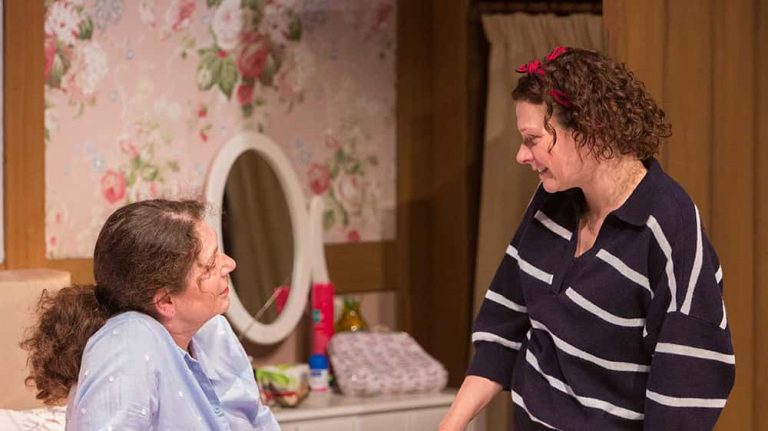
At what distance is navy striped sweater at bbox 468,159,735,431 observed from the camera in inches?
77.2

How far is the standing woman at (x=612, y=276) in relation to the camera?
196cm

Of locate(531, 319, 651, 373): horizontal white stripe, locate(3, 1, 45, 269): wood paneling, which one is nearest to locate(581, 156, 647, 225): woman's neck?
locate(531, 319, 651, 373): horizontal white stripe

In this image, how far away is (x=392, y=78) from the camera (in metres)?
3.80

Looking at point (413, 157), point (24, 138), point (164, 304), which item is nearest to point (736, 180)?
point (413, 157)

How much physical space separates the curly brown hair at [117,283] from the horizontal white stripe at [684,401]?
2.59ft

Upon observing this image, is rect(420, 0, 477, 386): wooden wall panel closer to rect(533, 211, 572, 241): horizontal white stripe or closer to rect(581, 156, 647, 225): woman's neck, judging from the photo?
rect(533, 211, 572, 241): horizontal white stripe

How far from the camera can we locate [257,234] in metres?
3.45

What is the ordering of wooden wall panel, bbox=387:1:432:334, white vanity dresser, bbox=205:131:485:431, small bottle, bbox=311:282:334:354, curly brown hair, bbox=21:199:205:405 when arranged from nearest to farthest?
curly brown hair, bbox=21:199:205:405
white vanity dresser, bbox=205:131:485:431
small bottle, bbox=311:282:334:354
wooden wall panel, bbox=387:1:432:334

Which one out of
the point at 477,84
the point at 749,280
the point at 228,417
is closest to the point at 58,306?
the point at 228,417

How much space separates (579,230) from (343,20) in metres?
1.72

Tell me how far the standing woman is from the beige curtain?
1.33 meters

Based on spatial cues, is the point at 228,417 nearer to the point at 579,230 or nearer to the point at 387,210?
the point at 579,230

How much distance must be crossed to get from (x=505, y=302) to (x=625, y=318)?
32 cm

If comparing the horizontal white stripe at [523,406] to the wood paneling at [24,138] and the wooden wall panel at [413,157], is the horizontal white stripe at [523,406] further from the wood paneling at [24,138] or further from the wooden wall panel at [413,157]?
the wooden wall panel at [413,157]
